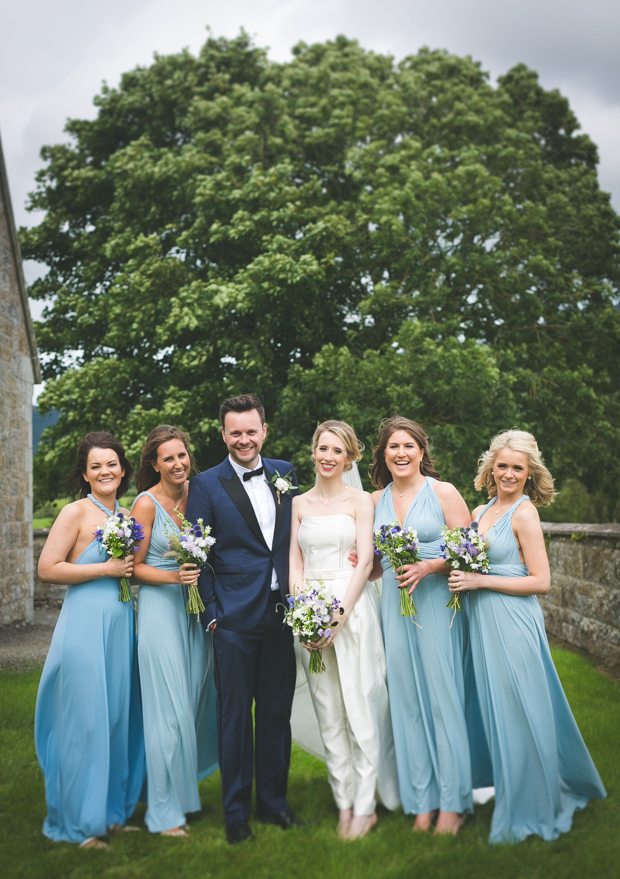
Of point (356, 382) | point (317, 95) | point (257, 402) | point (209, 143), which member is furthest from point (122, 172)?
point (257, 402)

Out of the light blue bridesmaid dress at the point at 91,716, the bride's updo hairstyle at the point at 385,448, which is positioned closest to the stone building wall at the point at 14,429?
the light blue bridesmaid dress at the point at 91,716

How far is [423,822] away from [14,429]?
9.10m

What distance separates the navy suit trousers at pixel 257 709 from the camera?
13.2 feet

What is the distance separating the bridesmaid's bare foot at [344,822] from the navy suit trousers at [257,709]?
36 cm

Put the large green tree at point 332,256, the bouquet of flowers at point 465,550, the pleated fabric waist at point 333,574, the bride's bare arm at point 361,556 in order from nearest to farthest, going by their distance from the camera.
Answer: the bouquet of flowers at point 465,550 → the bride's bare arm at point 361,556 → the pleated fabric waist at point 333,574 → the large green tree at point 332,256

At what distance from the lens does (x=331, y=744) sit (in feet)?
13.7

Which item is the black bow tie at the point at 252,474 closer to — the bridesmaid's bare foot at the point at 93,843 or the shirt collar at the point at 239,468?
the shirt collar at the point at 239,468

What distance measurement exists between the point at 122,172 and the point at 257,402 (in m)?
13.8

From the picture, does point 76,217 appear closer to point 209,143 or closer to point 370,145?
point 209,143

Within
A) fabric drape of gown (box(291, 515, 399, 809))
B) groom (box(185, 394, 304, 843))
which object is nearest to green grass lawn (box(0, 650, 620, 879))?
groom (box(185, 394, 304, 843))

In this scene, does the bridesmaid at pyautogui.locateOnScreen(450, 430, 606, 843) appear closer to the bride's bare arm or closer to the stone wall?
the bride's bare arm

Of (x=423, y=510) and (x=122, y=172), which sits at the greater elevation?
(x=122, y=172)

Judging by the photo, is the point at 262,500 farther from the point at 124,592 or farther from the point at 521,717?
the point at 521,717

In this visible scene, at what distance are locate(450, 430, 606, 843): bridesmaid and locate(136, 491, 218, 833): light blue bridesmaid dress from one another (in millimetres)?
1675
